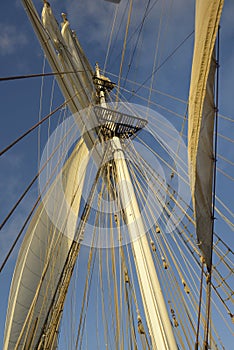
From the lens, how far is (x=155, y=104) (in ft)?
23.2

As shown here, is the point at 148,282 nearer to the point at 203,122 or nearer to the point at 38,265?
the point at 203,122

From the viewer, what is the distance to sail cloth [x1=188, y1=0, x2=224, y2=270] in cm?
256

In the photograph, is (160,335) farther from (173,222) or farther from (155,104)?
(155,104)

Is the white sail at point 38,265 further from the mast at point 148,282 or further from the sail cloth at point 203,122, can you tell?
the sail cloth at point 203,122

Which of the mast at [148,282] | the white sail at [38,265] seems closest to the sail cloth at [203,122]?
the mast at [148,282]

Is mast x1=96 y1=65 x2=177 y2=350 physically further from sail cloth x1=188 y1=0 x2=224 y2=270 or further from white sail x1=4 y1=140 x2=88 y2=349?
white sail x1=4 y1=140 x2=88 y2=349

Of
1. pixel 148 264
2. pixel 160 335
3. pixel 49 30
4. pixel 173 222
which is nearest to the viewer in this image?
pixel 160 335

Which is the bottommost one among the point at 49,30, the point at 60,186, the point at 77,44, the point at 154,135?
the point at 154,135

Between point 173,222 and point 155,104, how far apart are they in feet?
8.81

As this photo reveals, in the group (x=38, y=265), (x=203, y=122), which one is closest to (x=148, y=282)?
(x=203, y=122)

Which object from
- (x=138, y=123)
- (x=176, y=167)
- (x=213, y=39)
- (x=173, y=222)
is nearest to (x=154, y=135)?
(x=138, y=123)

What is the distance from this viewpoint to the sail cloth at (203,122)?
8.41 feet

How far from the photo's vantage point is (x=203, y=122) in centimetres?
273

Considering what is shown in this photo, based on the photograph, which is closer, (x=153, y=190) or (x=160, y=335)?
(x=160, y=335)
